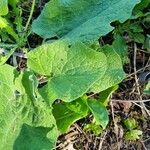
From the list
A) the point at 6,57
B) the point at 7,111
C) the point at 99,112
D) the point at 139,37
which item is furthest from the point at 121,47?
the point at 7,111

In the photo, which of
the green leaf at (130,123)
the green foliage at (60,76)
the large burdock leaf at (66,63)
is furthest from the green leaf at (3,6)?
the green leaf at (130,123)

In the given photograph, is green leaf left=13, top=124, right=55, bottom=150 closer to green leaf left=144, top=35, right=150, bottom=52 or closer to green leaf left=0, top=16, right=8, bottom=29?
green leaf left=0, top=16, right=8, bottom=29

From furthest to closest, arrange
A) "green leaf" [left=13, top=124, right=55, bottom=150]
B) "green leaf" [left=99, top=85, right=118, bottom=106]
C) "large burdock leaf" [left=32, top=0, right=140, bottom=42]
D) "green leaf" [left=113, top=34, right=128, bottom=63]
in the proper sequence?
"green leaf" [left=113, top=34, right=128, bottom=63]
"green leaf" [left=99, top=85, right=118, bottom=106]
"large burdock leaf" [left=32, top=0, right=140, bottom=42]
"green leaf" [left=13, top=124, right=55, bottom=150]

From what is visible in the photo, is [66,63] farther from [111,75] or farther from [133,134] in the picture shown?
[133,134]

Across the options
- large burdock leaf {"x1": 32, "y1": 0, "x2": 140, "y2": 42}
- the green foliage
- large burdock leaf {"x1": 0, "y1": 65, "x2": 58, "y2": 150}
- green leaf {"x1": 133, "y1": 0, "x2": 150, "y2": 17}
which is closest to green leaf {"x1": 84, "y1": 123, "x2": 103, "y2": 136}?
the green foliage

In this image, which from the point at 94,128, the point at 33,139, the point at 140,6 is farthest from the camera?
the point at 140,6

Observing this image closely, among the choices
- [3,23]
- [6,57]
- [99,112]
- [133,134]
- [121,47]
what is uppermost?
[3,23]
